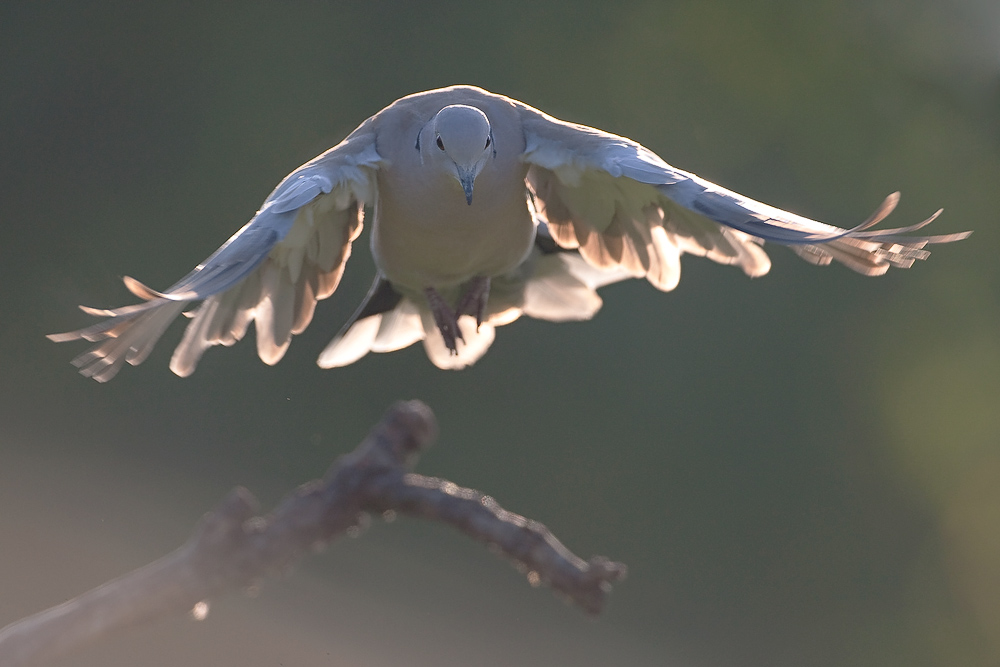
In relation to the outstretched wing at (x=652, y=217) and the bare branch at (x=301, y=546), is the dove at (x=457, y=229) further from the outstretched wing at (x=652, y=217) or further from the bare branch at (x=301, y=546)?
the bare branch at (x=301, y=546)

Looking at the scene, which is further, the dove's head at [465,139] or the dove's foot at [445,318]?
the dove's foot at [445,318]

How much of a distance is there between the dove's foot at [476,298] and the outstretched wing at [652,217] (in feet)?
0.79

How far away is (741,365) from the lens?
5.24 m

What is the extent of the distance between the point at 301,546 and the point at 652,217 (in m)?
1.17

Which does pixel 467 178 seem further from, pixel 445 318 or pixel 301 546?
pixel 301 546

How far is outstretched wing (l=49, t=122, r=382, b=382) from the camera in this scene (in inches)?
70.2

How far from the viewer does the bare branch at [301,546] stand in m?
1.48

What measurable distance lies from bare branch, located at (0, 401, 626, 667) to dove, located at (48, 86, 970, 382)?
37 centimetres

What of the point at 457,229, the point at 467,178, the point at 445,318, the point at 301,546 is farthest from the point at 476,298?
the point at 301,546

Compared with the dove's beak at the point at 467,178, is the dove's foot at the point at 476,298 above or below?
below

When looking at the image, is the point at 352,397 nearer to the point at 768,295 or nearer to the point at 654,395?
the point at 654,395

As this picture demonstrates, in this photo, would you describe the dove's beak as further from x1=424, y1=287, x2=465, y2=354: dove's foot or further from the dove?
x1=424, y1=287, x2=465, y2=354: dove's foot

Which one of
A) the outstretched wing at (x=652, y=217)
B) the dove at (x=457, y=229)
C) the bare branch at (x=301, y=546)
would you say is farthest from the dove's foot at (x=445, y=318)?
the bare branch at (x=301, y=546)

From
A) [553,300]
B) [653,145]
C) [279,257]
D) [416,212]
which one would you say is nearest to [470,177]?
[416,212]
